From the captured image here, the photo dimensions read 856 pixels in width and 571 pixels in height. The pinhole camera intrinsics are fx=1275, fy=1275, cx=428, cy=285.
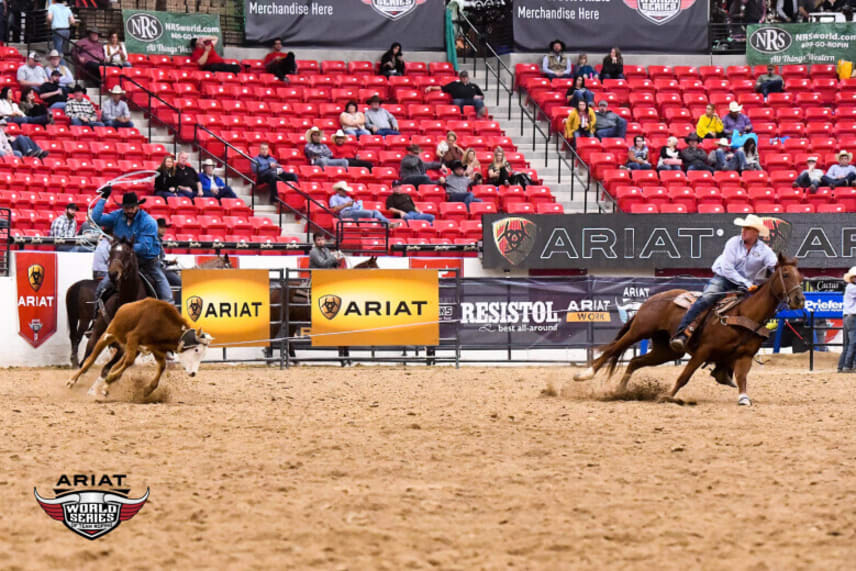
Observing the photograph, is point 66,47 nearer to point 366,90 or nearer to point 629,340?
point 366,90

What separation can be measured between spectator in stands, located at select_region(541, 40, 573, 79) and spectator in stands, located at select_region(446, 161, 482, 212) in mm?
5793

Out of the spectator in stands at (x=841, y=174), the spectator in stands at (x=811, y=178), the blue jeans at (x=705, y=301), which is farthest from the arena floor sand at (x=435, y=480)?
the spectator in stands at (x=841, y=174)

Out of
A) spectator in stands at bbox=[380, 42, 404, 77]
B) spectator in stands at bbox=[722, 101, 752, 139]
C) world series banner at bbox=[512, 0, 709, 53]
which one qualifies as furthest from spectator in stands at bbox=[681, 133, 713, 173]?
spectator in stands at bbox=[380, 42, 404, 77]

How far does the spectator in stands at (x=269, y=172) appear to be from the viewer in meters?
25.1

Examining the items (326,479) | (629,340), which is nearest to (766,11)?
(629,340)

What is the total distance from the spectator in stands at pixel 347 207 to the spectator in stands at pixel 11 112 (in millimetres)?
6102

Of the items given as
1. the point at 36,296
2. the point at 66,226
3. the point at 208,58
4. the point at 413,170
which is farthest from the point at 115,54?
the point at 36,296

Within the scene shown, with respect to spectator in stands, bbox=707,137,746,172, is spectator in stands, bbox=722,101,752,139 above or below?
above

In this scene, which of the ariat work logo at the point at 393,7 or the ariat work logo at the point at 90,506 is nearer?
the ariat work logo at the point at 90,506

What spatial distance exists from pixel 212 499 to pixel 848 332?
1463cm

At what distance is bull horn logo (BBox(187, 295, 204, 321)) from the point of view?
61.4 ft

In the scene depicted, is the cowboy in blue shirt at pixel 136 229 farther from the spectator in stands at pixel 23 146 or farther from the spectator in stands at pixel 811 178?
the spectator in stands at pixel 811 178

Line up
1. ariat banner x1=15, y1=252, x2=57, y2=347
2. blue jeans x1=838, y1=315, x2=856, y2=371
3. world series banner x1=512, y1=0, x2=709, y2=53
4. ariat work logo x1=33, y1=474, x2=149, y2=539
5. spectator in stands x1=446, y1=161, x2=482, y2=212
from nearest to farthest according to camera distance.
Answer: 1. ariat work logo x1=33, y1=474, x2=149, y2=539
2. ariat banner x1=15, y1=252, x2=57, y2=347
3. blue jeans x1=838, y1=315, x2=856, y2=371
4. spectator in stands x1=446, y1=161, x2=482, y2=212
5. world series banner x1=512, y1=0, x2=709, y2=53

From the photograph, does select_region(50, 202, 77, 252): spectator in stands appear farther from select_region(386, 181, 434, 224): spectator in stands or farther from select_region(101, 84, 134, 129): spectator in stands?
select_region(386, 181, 434, 224): spectator in stands
